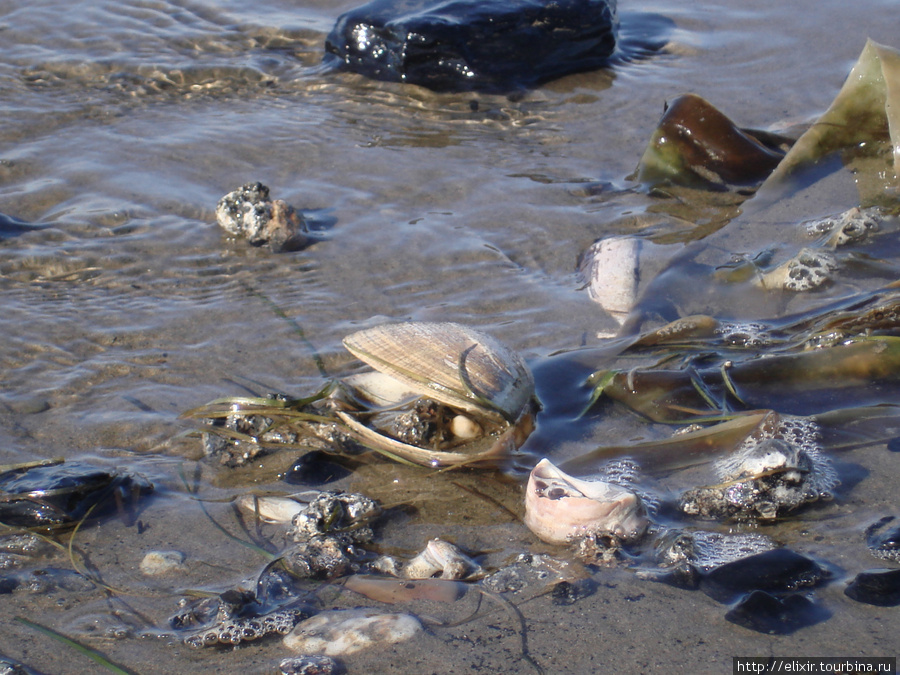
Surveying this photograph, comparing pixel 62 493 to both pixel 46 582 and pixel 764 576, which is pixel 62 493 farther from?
pixel 764 576

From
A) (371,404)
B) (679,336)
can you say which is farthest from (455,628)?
(679,336)

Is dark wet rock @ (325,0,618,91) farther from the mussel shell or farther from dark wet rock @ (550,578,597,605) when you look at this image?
dark wet rock @ (550,578,597,605)

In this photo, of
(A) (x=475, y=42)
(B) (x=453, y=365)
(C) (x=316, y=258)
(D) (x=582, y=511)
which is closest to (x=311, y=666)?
(D) (x=582, y=511)

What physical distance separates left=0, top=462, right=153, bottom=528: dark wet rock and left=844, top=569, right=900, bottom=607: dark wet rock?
1945 mm

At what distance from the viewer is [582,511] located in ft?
6.79

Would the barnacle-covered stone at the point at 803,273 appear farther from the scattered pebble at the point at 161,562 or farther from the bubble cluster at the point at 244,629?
the scattered pebble at the point at 161,562

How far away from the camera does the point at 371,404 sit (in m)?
2.72

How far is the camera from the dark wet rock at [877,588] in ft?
5.86

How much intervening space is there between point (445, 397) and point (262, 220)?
178cm

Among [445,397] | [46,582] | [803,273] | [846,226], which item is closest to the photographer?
[46,582]

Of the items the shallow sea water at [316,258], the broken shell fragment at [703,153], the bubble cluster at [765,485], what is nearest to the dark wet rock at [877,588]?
the shallow sea water at [316,258]

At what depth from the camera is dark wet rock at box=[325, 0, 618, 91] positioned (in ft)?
18.0

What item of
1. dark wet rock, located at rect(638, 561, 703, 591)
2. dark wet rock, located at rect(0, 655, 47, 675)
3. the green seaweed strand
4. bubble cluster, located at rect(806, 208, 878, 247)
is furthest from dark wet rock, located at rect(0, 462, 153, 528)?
bubble cluster, located at rect(806, 208, 878, 247)

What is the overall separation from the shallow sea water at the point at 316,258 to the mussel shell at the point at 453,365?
0.21m
